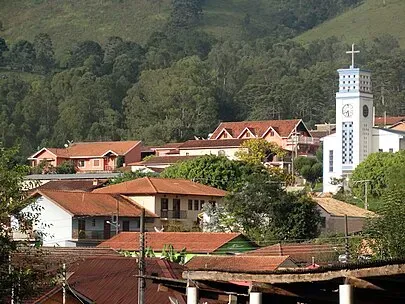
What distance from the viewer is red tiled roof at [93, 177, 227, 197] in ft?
205

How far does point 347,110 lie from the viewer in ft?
260

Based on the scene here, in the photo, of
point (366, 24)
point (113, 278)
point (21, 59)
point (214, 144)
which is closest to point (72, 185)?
point (214, 144)

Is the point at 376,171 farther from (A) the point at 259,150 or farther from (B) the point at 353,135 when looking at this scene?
(A) the point at 259,150

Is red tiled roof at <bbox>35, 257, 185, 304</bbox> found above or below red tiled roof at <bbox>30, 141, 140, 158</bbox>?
below

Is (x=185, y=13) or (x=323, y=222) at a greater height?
(x=185, y=13)

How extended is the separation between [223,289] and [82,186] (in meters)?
58.7

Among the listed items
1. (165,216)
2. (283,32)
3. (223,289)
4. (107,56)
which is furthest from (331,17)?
(223,289)

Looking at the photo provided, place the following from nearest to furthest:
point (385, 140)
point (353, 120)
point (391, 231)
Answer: point (391, 231) < point (353, 120) < point (385, 140)

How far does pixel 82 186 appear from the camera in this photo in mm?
75000

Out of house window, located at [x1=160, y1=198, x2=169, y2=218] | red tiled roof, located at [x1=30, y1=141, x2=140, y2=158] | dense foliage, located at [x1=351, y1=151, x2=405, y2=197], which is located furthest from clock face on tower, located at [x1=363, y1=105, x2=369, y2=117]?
red tiled roof, located at [x1=30, y1=141, x2=140, y2=158]

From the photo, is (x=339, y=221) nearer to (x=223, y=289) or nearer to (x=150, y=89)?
(x=223, y=289)

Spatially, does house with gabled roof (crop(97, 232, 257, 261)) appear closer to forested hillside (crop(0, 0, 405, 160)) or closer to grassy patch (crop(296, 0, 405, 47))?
forested hillside (crop(0, 0, 405, 160))

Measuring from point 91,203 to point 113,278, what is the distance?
78.0 ft

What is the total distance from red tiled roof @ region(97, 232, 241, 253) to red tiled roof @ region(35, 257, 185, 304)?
11.1m
